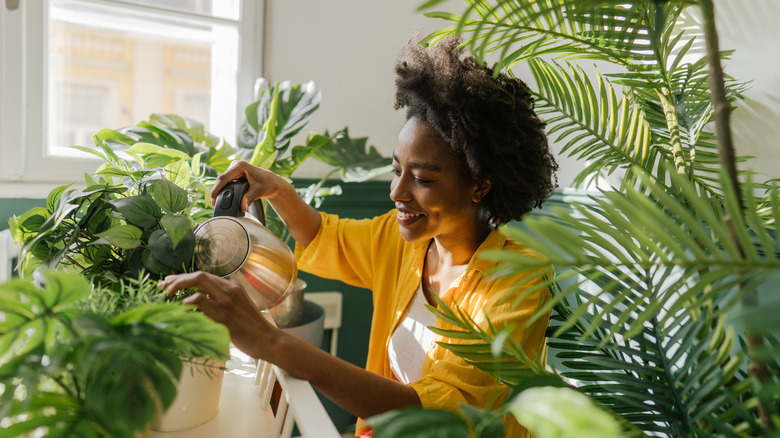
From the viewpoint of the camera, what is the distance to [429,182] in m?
0.96

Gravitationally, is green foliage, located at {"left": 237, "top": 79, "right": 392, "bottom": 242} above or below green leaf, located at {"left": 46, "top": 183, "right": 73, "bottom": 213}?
above

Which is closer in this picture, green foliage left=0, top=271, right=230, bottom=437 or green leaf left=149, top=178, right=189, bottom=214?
green foliage left=0, top=271, right=230, bottom=437

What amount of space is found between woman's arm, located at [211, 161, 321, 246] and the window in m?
0.69

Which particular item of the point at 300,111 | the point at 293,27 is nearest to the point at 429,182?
the point at 300,111

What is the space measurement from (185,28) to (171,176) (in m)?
1.02

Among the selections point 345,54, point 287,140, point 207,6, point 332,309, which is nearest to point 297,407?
point 287,140

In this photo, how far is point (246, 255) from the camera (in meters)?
0.65

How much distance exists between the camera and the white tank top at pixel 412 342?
1.01 metres

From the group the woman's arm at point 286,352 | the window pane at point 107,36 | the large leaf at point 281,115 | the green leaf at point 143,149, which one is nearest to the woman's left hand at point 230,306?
the woman's arm at point 286,352

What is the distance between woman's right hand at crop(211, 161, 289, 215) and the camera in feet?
2.72

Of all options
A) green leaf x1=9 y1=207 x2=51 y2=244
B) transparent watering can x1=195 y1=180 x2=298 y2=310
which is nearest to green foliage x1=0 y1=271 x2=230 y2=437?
transparent watering can x1=195 y1=180 x2=298 y2=310

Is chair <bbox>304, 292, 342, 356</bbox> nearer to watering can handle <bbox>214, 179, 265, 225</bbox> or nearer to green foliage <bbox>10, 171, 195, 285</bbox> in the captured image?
watering can handle <bbox>214, 179, 265, 225</bbox>

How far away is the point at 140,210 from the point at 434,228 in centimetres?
54

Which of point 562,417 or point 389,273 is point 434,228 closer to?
point 389,273
